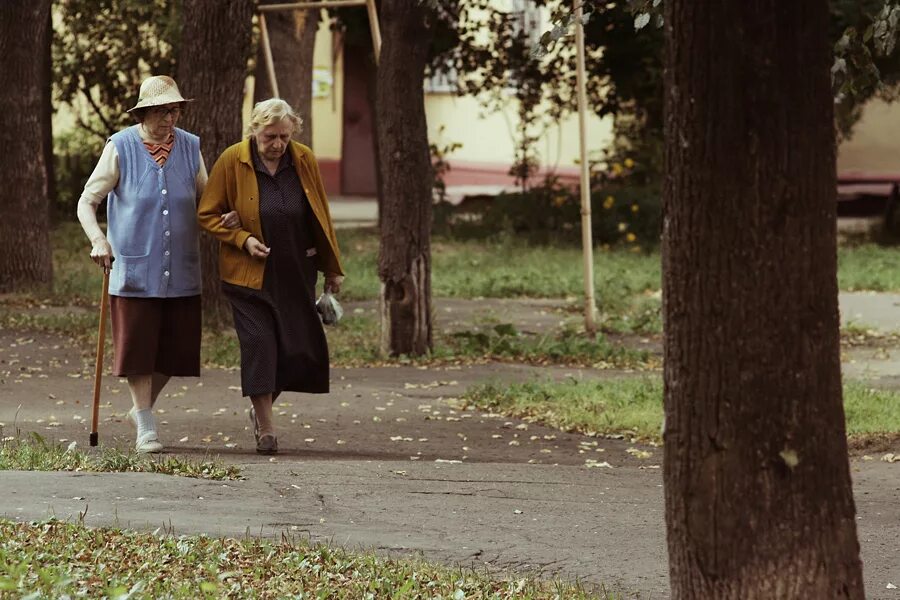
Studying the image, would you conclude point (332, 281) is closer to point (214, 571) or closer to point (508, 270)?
point (214, 571)

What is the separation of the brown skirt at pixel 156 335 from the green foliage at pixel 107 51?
57.6 ft

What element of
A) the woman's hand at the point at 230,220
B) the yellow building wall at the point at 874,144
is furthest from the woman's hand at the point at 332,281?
the yellow building wall at the point at 874,144

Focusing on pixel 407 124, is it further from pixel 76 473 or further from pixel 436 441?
pixel 76 473

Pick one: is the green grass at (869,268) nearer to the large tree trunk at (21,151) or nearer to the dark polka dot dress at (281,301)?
the large tree trunk at (21,151)

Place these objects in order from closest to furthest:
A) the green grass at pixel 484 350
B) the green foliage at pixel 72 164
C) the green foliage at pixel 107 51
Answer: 1. the green grass at pixel 484 350
2. the green foliage at pixel 107 51
3. the green foliage at pixel 72 164

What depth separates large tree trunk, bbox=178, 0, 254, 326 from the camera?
13.3m

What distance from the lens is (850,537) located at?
4578 millimetres

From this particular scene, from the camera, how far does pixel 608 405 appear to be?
1073 centimetres

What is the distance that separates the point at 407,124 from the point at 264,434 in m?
4.53

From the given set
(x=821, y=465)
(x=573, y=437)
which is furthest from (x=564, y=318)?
(x=821, y=465)

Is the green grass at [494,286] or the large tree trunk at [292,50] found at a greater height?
the large tree trunk at [292,50]

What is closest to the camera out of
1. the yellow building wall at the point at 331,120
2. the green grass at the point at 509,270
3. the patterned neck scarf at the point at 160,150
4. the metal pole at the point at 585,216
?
the patterned neck scarf at the point at 160,150

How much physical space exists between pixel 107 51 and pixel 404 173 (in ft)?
49.6

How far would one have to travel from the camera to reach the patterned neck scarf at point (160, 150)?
8.64 m
